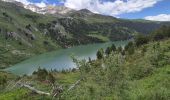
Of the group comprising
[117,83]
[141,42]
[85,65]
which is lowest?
[141,42]

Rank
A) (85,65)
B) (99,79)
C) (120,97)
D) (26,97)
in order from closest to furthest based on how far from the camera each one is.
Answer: (85,65)
(99,79)
(120,97)
(26,97)

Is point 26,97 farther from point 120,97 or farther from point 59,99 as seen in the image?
point 120,97

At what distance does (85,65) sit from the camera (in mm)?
16953

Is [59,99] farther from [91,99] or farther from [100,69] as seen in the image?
[100,69]

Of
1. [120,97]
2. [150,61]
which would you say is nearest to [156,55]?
[150,61]

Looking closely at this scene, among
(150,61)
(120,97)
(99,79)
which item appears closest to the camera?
(99,79)

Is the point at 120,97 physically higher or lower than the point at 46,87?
higher

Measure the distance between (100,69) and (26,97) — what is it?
19.2 metres

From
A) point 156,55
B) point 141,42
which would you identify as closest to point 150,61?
point 156,55

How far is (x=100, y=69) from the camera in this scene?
17922 mm

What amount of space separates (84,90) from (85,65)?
105 inches

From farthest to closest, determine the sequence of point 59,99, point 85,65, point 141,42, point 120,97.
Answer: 1. point 141,42
2. point 59,99
3. point 120,97
4. point 85,65

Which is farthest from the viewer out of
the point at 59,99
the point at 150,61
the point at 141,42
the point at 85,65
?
the point at 141,42

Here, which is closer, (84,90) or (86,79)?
(86,79)
